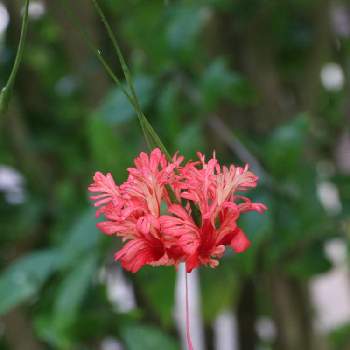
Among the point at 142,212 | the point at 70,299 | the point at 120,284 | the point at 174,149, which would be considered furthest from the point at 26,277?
the point at 120,284

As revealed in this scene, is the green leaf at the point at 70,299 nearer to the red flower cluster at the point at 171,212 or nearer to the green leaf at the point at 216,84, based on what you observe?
the green leaf at the point at 216,84

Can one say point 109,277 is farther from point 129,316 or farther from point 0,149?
point 129,316

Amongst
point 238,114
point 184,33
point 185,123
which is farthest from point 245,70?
point 184,33

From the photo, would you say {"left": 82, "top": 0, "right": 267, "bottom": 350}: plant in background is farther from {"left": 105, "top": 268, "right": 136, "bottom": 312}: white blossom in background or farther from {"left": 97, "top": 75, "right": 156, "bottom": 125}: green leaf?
{"left": 105, "top": 268, "right": 136, "bottom": 312}: white blossom in background

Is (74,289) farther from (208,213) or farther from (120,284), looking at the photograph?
(120,284)

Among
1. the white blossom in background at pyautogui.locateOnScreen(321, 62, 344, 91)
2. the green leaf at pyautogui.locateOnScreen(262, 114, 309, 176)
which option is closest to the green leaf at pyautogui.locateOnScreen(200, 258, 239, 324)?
the green leaf at pyautogui.locateOnScreen(262, 114, 309, 176)

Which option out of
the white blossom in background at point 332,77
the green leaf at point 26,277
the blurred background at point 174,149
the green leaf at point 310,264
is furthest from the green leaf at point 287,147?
the white blossom in background at point 332,77
